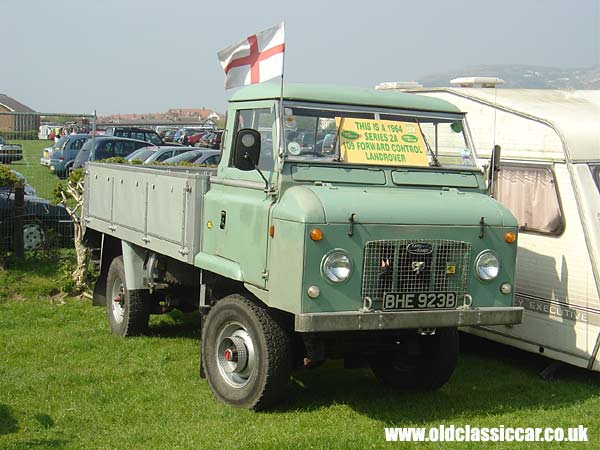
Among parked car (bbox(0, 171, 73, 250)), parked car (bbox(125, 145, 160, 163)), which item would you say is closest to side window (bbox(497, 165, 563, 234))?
parked car (bbox(0, 171, 73, 250))

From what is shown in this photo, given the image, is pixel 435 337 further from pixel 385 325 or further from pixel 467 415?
pixel 385 325

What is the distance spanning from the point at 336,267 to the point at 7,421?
287 cm

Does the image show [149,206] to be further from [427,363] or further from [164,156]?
[164,156]

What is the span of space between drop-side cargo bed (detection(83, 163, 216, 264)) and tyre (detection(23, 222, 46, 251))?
230cm

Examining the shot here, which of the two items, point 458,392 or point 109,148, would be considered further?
point 109,148

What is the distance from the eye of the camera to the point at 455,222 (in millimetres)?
6773

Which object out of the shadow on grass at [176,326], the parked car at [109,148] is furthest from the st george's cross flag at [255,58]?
the parked car at [109,148]

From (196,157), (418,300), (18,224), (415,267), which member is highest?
(196,157)

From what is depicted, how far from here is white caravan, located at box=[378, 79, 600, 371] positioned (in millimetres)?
8047

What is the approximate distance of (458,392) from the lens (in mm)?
7977

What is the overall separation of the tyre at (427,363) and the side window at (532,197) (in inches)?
62.7

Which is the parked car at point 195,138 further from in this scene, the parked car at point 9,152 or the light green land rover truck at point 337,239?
the light green land rover truck at point 337,239

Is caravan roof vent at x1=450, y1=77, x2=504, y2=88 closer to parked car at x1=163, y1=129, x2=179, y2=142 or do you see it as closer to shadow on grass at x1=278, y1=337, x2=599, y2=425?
shadow on grass at x1=278, y1=337, x2=599, y2=425

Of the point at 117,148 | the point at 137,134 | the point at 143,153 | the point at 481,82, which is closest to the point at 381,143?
the point at 481,82
